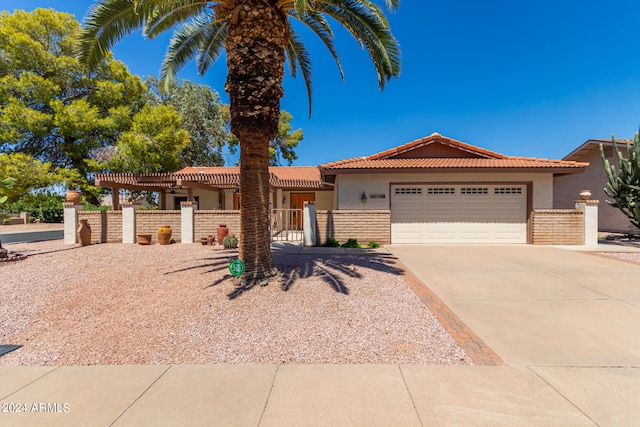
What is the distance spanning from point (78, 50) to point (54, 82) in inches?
763

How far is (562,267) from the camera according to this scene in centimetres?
802

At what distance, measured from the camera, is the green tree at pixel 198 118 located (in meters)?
26.9

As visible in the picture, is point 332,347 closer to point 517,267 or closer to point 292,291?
point 292,291

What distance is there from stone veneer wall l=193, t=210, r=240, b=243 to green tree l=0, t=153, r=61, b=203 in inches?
469

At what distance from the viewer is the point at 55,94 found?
20.1 m

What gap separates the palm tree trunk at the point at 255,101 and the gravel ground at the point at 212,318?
1098mm

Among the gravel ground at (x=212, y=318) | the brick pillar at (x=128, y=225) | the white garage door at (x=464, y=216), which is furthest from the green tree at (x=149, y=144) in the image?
the white garage door at (x=464, y=216)

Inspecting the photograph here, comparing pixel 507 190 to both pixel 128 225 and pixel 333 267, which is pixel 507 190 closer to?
pixel 333 267

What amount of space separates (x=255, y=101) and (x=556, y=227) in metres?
13.3

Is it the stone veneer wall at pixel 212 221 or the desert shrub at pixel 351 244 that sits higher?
the stone veneer wall at pixel 212 221

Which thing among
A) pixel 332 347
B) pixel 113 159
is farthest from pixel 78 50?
pixel 113 159

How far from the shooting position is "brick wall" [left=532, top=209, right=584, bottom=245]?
12164mm

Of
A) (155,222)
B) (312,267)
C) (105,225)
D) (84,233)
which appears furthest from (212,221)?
(312,267)

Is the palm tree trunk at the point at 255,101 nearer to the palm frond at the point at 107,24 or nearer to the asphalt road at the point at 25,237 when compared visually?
the palm frond at the point at 107,24
